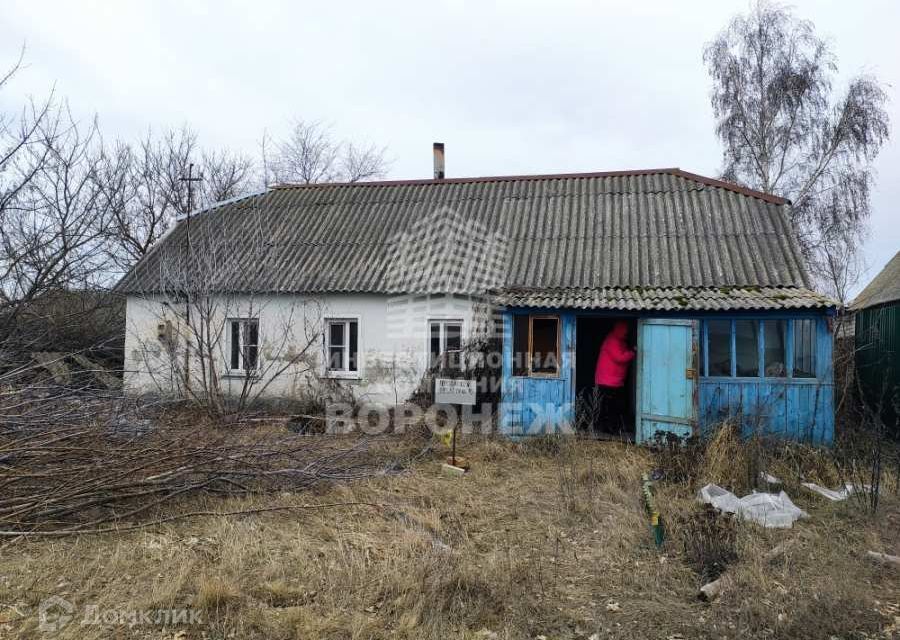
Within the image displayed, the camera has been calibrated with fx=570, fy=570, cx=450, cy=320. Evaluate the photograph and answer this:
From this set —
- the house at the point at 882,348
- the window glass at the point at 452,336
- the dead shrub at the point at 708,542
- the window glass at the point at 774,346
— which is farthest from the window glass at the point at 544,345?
the house at the point at 882,348

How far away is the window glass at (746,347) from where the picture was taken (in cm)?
904

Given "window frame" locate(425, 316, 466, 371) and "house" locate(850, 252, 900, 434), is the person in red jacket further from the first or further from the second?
"house" locate(850, 252, 900, 434)

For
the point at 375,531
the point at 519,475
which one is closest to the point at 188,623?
the point at 375,531

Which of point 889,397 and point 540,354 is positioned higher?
point 540,354

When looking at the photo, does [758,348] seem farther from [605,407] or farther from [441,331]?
[441,331]

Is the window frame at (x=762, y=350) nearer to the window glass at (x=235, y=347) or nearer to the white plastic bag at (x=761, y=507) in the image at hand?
the white plastic bag at (x=761, y=507)

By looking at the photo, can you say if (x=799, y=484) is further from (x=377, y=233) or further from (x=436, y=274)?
(x=377, y=233)

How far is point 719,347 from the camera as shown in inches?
363

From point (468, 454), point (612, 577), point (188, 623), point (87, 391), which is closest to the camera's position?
point (188, 623)

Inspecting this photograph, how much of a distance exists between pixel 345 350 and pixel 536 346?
400 cm

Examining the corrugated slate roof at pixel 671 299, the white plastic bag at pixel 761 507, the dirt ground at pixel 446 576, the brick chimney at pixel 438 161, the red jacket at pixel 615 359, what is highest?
the brick chimney at pixel 438 161

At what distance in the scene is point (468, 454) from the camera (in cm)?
854

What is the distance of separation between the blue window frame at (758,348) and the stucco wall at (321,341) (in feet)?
12.9

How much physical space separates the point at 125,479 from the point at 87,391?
5.19ft
